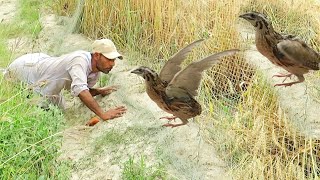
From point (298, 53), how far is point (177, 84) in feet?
2.48

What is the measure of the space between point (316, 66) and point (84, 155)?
67.8 inches

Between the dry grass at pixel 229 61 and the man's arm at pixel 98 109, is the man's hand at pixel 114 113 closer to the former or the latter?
the man's arm at pixel 98 109

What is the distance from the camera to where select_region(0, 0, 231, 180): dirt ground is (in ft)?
12.7

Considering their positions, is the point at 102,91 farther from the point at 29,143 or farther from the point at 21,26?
the point at 21,26

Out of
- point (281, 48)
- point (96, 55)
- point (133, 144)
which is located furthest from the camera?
point (96, 55)

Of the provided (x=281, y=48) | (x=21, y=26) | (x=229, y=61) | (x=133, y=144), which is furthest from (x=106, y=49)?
(x=21, y=26)

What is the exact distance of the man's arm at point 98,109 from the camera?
4.56 metres

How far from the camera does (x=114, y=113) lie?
4.58m

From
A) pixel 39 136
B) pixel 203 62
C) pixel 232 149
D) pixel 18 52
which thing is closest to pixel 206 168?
pixel 232 149

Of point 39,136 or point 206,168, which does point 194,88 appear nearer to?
point 206,168

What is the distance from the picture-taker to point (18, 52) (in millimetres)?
5934

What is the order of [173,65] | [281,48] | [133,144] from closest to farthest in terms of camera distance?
[281,48] < [173,65] < [133,144]

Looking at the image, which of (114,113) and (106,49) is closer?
(114,113)

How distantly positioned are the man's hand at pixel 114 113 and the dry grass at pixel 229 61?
0.63 metres
